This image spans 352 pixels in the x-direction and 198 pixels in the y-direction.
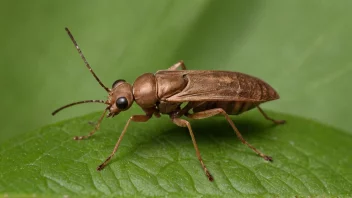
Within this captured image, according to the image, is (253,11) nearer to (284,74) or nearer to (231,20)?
(231,20)

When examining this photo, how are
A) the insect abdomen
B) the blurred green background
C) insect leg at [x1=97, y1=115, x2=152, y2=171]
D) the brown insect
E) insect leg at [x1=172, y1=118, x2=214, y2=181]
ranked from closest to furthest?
insect leg at [x1=97, y1=115, x2=152, y2=171]
insect leg at [x1=172, y1=118, x2=214, y2=181]
the brown insect
the insect abdomen
the blurred green background

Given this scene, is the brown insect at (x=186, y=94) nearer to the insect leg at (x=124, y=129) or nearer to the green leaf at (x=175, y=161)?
the insect leg at (x=124, y=129)

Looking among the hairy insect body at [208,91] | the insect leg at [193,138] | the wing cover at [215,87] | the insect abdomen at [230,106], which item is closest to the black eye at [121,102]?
the hairy insect body at [208,91]

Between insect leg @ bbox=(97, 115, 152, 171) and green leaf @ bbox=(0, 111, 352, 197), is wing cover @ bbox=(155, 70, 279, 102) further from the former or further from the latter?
green leaf @ bbox=(0, 111, 352, 197)

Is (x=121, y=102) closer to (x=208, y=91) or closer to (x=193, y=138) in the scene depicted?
(x=193, y=138)

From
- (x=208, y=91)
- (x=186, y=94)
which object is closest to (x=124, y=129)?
(x=186, y=94)

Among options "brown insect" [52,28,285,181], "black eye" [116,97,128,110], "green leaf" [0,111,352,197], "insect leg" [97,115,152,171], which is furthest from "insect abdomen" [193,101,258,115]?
"black eye" [116,97,128,110]
